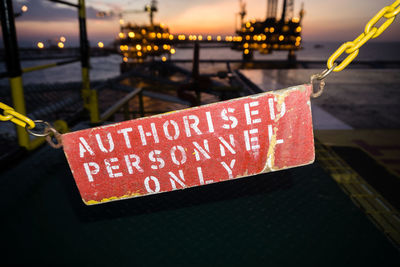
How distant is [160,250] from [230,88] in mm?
7787

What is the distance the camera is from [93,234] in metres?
2.01

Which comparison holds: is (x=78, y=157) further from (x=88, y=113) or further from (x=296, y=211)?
(x=88, y=113)

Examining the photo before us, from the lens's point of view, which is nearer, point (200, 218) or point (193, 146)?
point (193, 146)

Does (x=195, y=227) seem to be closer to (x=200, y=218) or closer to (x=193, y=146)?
(x=200, y=218)

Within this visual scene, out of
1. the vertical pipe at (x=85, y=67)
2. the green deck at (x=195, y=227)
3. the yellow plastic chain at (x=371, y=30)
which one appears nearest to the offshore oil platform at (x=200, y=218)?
the green deck at (x=195, y=227)

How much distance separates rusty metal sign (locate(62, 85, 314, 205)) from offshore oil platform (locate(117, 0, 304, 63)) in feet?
169

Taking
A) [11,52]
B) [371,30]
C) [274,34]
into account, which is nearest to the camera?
[371,30]

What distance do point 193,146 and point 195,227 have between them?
4.08 ft

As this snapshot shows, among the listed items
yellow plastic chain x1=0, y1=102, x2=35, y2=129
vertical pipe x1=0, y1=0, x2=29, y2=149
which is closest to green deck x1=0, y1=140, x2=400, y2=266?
vertical pipe x1=0, y1=0, x2=29, y2=149

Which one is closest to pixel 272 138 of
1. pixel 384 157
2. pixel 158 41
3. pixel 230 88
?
pixel 384 157

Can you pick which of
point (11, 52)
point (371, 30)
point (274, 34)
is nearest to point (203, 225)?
point (371, 30)

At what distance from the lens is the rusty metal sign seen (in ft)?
3.60

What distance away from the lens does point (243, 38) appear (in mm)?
60938

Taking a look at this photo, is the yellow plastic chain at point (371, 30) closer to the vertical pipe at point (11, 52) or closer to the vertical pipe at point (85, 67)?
the vertical pipe at point (11, 52)
